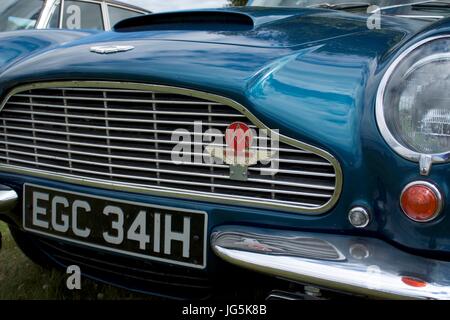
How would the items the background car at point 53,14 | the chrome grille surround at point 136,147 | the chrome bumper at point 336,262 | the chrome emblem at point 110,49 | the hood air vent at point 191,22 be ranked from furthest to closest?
the background car at point 53,14, the hood air vent at point 191,22, the chrome emblem at point 110,49, the chrome grille surround at point 136,147, the chrome bumper at point 336,262

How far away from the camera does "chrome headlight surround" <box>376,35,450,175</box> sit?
4.50ft

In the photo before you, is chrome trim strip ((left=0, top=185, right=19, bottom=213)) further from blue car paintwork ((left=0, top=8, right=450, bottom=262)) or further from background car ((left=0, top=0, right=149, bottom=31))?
background car ((left=0, top=0, right=149, bottom=31))

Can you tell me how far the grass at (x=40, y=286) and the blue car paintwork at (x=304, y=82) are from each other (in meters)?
0.80

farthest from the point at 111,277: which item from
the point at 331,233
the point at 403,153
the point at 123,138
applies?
the point at 403,153

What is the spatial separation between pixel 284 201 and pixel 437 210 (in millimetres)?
412

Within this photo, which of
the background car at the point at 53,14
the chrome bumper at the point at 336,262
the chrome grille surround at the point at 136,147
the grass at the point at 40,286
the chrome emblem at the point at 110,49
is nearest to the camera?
the chrome bumper at the point at 336,262

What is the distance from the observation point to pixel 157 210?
1.73 meters

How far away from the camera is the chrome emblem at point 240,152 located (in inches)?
62.8

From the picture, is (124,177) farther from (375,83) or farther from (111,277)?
(375,83)

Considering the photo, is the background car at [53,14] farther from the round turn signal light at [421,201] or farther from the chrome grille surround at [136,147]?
the round turn signal light at [421,201]

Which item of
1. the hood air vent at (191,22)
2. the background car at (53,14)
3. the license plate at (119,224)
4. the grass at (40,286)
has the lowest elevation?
the grass at (40,286)

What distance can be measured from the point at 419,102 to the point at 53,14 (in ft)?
12.6

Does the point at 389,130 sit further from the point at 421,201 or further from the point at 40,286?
the point at 40,286

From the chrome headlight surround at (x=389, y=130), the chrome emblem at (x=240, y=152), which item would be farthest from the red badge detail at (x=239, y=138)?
the chrome headlight surround at (x=389, y=130)
